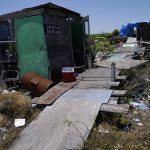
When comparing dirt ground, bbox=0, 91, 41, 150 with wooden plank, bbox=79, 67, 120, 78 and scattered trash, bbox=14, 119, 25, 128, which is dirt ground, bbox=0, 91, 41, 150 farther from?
wooden plank, bbox=79, 67, 120, 78

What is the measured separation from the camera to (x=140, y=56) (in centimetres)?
1480

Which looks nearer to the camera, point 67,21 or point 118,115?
point 118,115

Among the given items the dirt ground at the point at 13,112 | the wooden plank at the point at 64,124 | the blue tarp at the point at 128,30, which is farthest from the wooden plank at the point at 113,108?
the blue tarp at the point at 128,30

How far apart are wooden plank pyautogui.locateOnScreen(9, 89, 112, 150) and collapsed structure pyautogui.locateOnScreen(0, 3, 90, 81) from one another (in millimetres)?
2203

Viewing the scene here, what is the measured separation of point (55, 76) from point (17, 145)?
4852 millimetres

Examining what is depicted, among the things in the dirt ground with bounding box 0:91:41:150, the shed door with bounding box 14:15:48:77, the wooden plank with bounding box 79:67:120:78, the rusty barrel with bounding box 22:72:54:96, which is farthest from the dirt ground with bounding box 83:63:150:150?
the shed door with bounding box 14:15:48:77

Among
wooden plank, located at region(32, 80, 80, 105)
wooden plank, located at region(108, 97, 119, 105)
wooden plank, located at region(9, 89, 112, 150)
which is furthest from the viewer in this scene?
wooden plank, located at region(32, 80, 80, 105)

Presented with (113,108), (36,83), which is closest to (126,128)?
(113,108)

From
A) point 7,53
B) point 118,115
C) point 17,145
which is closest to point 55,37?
point 7,53

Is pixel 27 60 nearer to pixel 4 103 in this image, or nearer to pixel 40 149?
pixel 4 103

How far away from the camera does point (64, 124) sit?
5.61 m

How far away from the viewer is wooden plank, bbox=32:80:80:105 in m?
7.02

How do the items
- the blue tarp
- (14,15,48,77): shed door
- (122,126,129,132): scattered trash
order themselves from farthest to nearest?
1. the blue tarp
2. (14,15,48,77): shed door
3. (122,126,129,132): scattered trash

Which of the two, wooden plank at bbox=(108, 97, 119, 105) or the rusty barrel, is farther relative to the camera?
the rusty barrel
